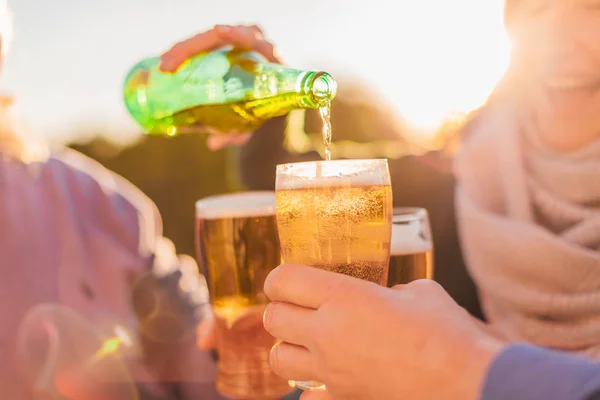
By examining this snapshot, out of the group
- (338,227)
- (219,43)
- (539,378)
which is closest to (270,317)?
(338,227)

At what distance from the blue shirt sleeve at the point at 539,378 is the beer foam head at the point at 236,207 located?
0.64 meters

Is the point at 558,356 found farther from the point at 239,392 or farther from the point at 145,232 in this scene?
the point at 145,232

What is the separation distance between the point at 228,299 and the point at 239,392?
0.18 m

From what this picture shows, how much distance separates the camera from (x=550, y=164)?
1.91 m

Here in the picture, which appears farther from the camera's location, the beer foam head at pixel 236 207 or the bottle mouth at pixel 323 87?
the beer foam head at pixel 236 207

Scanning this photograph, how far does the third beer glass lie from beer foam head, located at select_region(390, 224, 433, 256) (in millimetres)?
187

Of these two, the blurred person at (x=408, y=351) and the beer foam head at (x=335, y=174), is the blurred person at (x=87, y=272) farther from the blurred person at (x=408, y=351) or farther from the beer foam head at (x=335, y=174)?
the blurred person at (x=408, y=351)

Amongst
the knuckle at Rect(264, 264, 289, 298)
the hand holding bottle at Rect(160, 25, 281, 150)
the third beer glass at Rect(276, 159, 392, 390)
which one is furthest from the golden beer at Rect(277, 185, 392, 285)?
the hand holding bottle at Rect(160, 25, 281, 150)

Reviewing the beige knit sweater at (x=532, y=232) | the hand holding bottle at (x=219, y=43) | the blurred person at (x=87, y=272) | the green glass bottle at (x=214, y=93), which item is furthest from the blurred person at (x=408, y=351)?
the beige knit sweater at (x=532, y=232)

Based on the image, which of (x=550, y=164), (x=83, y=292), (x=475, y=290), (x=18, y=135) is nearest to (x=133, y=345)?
(x=83, y=292)

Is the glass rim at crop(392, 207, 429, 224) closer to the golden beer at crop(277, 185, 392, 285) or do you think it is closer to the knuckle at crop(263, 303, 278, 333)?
the golden beer at crop(277, 185, 392, 285)

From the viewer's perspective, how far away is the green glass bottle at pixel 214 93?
4.29 feet

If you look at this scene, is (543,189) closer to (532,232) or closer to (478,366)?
(532,232)

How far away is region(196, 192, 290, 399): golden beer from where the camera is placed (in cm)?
118
